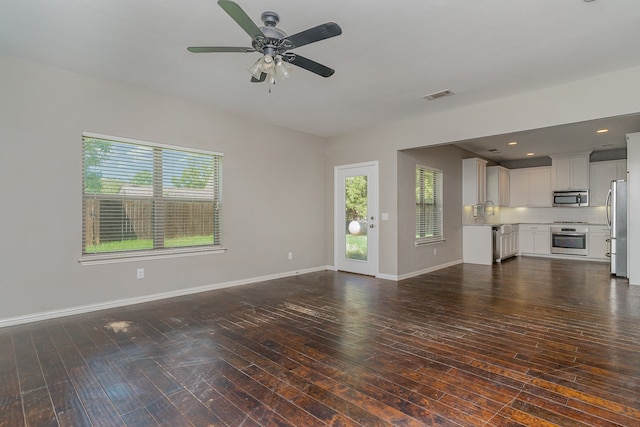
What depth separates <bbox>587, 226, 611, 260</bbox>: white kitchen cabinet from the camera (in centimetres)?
754

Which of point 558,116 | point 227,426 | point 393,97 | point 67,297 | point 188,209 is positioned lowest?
point 227,426

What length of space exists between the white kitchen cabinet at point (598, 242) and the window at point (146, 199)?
841cm

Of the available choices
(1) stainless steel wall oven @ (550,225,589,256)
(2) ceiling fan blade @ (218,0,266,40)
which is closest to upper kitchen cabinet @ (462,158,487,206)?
(1) stainless steel wall oven @ (550,225,589,256)

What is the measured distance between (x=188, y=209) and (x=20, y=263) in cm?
188

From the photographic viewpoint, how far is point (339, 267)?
6.51m

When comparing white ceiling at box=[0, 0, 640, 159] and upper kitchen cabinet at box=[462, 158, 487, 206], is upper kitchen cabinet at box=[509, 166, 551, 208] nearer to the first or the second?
upper kitchen cabinet at box=[462, 158, 487, 206]

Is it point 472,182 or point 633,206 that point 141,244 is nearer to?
point 472,182

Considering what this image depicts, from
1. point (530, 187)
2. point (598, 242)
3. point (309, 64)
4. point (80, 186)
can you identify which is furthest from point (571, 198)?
point (80, 186)

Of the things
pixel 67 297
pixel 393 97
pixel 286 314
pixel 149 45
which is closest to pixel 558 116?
pixel 393 97

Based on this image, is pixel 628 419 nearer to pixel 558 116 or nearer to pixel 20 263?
pixel 558 116

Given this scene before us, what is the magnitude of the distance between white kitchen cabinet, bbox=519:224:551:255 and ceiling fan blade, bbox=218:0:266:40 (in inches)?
346

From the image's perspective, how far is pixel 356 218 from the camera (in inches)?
247

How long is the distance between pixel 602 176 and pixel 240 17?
9255 millimetres

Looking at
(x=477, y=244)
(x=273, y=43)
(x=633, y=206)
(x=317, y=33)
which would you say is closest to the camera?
(x=317, y=33)
